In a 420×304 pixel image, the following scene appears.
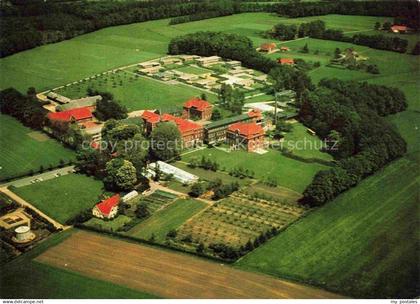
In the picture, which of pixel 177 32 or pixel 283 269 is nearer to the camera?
pixel 283 269

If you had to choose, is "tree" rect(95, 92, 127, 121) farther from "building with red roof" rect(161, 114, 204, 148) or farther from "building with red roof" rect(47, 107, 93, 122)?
"building with red roof" rect(161, 114, 204, 148)

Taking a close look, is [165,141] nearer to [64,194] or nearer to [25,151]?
[64,194]

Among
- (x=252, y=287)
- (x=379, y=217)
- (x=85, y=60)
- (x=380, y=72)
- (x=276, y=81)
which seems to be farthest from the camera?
(x=85, y=60)

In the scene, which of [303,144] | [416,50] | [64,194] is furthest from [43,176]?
[416,50]

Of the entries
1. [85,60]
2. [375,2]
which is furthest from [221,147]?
[375,2]

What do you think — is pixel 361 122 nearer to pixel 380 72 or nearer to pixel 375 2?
pixel 380 72

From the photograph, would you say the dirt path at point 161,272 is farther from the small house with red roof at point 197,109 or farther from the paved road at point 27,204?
the small house with red roof at point 197,109

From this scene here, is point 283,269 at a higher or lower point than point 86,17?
lower
